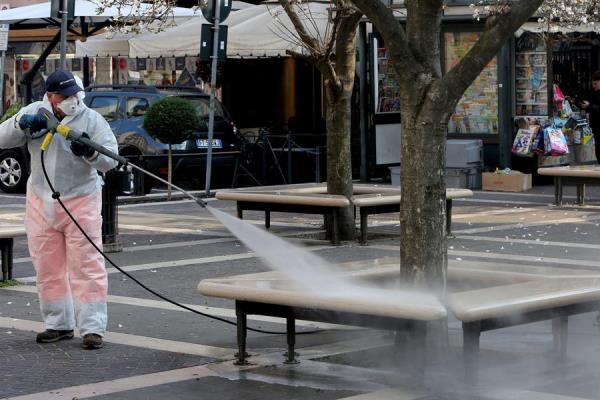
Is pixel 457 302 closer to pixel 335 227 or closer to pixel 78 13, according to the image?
pixel 335 227

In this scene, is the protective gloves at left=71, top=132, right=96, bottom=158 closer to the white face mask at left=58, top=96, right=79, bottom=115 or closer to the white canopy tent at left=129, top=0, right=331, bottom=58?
the white face mask at left=58, top=96, right=79, bottom=115

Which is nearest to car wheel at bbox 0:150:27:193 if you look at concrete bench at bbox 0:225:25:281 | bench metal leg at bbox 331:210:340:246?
bench metal leg at bbox 331:210:340:246

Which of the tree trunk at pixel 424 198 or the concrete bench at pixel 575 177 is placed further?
the concrete bench at pixel 575 177

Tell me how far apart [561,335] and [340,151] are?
6.31 metres

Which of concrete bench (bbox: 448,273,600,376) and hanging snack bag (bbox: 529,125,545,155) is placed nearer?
concrete bench (bbox: 448,273,600,376)

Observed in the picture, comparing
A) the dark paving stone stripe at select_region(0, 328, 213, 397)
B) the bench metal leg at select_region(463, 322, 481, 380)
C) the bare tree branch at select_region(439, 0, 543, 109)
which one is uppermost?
the bare tree branch at select_region(439, 0, 543, 109)

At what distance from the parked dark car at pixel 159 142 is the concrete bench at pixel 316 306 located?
39.9ft

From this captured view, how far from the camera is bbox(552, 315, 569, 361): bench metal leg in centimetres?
775

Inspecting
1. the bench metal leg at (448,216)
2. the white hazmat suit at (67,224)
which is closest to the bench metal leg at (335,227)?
the bench metal leg at (448,216)

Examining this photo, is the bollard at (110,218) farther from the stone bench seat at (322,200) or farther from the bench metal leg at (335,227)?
the bench metal leg at (335,227)

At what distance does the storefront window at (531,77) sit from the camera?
20.5 meters

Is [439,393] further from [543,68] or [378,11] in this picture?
[543,68]

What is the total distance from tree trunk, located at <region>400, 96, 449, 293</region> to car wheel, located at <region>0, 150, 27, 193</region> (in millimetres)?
13417

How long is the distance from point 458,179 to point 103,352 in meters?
12.6
